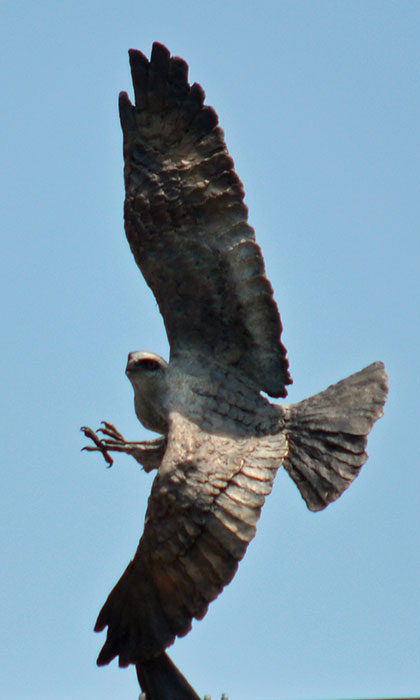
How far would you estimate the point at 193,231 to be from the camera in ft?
33.3

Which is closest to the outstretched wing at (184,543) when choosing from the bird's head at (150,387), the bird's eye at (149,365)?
the bird's head at (150,387)

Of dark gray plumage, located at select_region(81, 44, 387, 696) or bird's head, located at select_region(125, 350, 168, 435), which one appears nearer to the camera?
dark gray plumage, located at select_region(81, 44, 387, 696)

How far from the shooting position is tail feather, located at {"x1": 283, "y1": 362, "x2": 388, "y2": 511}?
993 cm

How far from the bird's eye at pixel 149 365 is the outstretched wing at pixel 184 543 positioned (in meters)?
0.58

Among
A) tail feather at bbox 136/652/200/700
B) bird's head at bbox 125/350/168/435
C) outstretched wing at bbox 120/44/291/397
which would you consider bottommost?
tail feather at bbox 136/652/200/700

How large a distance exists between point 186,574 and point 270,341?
1629mm

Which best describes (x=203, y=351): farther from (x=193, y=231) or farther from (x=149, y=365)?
(x=193, y=231)

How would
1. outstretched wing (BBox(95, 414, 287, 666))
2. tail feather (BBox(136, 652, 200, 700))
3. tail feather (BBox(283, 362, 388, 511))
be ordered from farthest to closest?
1. tail feather (BBox(283, 362, 388, 511))
2. tail feather (BBox(136, 652, 200, 700))
3. outstretched wing (BBox(95, 414, 287, 666))

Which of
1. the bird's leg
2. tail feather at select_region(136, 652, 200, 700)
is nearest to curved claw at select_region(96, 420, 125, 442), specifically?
the bird's leg

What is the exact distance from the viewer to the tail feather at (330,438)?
32.6 feet

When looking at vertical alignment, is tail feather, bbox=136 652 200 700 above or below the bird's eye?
below

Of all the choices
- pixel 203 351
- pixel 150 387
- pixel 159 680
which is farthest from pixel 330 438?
pixel 159 680

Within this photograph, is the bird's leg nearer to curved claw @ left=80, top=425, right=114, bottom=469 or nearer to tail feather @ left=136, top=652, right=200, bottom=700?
curved claw @ left=80, top=425, right=114, bottom=469

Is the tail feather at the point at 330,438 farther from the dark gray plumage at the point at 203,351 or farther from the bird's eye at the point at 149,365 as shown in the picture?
the bird's eye at the point at 149,365
